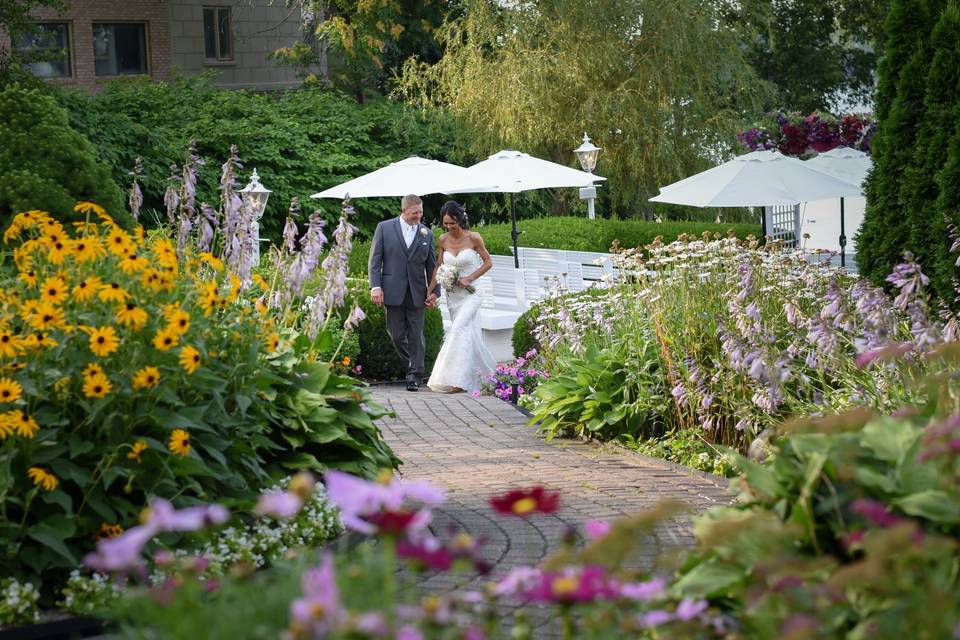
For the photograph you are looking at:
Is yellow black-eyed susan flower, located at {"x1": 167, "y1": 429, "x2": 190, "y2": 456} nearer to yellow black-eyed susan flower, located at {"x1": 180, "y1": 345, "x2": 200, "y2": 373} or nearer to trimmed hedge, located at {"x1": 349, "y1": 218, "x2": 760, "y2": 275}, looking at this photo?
yellow black-eyed susan flower, located at {"x1": 180, "y1": 345, "x2": 200, "y2": 373}

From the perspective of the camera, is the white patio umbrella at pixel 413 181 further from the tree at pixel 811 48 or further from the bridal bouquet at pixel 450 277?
the tree at pixel 811 48

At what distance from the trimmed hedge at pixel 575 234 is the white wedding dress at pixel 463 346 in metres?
3.92

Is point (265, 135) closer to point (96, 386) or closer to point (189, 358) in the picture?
point (189, 358)

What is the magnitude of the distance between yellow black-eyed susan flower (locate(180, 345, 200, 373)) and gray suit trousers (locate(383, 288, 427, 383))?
27.2 ft

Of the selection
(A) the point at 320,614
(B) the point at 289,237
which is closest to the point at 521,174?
(B) the point at 289,237

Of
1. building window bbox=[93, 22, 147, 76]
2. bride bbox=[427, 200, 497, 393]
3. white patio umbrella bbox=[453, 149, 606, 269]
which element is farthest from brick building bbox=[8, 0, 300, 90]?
bride bbox=[427, 200, 497, 393]

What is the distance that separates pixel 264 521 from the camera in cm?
557

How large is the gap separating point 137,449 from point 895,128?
5.31 metres

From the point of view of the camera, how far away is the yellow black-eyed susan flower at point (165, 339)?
4.88 metres

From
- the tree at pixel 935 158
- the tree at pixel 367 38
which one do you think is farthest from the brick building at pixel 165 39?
the tree at pixel 935 158

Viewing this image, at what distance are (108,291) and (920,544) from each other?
3300mm

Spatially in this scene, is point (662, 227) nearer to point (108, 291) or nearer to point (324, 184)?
point (324, 184)

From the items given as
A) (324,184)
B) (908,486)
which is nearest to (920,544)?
(908,486)

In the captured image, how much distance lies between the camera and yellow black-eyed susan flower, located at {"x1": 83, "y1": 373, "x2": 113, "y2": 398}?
4.77 meters
